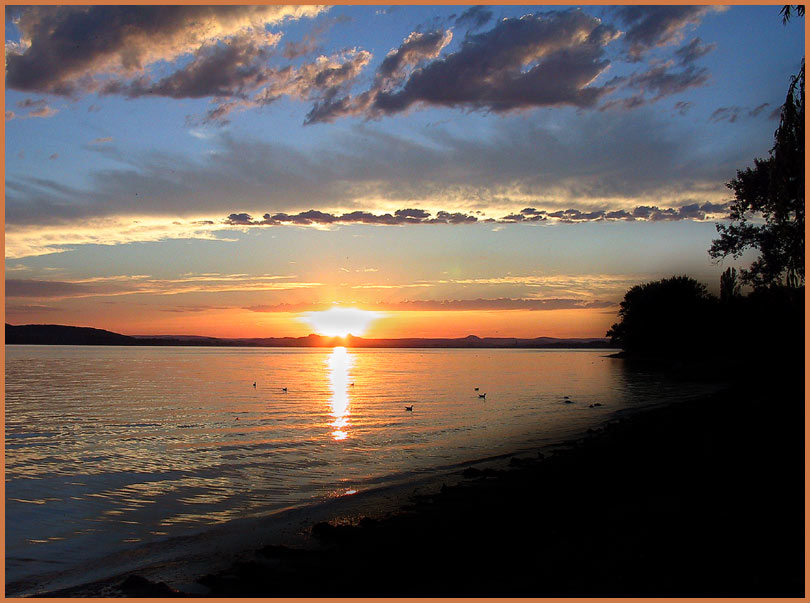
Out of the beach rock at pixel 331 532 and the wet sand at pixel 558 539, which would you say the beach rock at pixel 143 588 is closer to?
the wet sand at pixel 558 539

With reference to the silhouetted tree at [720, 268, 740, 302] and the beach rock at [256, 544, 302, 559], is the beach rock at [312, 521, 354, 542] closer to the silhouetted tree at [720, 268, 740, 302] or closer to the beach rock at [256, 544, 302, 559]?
the beach rock at [256, 544, 302, 559]

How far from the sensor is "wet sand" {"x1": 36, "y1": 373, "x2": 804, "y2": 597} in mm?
7441

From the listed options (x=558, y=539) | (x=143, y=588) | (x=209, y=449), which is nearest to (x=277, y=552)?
(x=143, y=588)

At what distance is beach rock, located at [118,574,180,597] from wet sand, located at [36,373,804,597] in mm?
21

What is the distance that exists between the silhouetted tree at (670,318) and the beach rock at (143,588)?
90.4m

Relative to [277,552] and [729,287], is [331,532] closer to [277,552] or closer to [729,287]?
[277,552]

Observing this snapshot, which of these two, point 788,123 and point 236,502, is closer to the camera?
point 788,123

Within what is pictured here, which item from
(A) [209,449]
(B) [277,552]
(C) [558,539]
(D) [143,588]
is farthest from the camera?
(A) [209,449]

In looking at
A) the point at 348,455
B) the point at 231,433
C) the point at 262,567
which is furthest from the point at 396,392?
the point at 262,567

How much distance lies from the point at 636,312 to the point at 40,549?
4163 inches

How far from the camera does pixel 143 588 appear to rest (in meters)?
9.05

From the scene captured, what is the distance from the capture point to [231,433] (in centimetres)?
2612

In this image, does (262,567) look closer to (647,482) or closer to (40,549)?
(40,549)

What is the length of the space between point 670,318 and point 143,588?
323 feet
